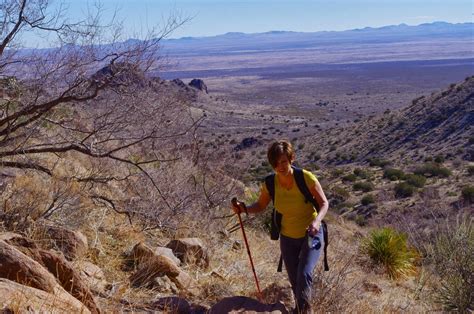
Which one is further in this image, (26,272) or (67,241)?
(67,241)

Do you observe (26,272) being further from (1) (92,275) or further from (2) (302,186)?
(2) (302,186)

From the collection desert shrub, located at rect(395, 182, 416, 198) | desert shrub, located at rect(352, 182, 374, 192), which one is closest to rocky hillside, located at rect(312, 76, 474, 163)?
desert shrub, located at rect(352, 182, 374, 192)

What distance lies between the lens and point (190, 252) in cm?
668

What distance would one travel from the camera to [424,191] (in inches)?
1095

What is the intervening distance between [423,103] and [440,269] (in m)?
43.7

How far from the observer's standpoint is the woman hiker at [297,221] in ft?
16.0

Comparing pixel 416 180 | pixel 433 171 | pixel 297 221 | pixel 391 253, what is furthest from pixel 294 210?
pixel 433 171

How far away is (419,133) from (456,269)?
3782cm

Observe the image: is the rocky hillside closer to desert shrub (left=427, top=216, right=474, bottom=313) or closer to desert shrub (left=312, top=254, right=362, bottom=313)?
desert shrub (left=427, top=216, right=474, bottom=313)

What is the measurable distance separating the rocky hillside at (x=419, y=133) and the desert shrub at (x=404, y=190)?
7371 millimetres

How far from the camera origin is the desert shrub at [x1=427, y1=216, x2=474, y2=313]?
708cm

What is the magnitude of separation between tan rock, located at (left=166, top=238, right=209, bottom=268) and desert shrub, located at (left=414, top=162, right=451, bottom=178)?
26950mm

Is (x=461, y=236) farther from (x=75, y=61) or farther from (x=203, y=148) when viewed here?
(x=75, y=61)

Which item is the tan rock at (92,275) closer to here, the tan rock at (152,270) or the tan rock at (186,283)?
the tan rock at (152,270)
